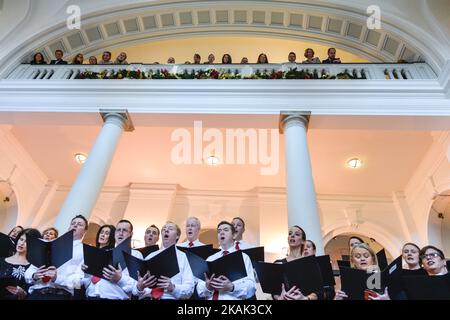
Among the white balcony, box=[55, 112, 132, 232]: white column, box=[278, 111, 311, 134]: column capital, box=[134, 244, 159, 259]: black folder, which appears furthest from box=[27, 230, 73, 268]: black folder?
box=[278, 111, 311, 134]: column capital

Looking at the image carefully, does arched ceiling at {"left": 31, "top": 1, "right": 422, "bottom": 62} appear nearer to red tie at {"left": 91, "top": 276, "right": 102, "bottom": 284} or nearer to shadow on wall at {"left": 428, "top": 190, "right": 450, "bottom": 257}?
shadow on wall at {"left": 428, "top": 190, "right": 450, "bottom": 257}

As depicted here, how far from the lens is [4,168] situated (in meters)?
9.95

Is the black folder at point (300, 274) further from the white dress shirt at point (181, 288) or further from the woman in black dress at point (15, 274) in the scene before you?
the woman in black dress at point (15, 274)

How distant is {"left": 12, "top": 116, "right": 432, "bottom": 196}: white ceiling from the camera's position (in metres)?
9.22

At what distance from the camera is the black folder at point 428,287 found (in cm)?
259

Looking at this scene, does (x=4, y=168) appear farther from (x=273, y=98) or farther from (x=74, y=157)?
(x=273, y=98)

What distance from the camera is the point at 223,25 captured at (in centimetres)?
1155

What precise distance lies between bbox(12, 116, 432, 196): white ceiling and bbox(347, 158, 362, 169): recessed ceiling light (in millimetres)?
144

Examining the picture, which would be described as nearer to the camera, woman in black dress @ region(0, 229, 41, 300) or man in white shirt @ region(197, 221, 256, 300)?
man in white shirt @ region(197, 221, 256, 300)

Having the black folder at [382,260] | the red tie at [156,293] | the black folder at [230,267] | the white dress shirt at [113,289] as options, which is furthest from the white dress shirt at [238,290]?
the black folder at [382,260]

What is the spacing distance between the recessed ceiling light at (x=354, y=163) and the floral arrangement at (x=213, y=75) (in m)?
2.44

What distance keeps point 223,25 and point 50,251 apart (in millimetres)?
9867

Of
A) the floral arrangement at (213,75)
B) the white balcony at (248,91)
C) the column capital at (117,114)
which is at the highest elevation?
the floral arrangement at (213,75)
